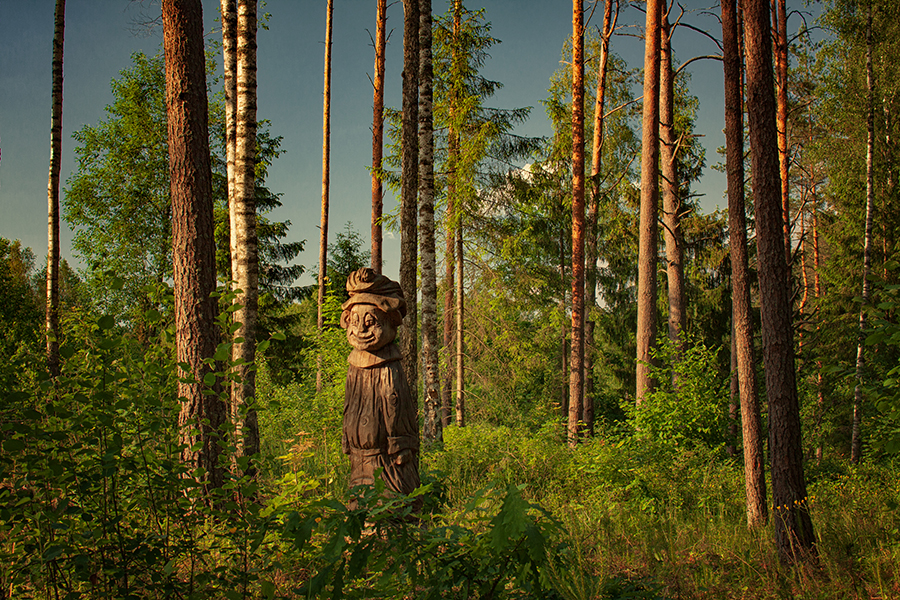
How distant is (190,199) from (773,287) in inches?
224

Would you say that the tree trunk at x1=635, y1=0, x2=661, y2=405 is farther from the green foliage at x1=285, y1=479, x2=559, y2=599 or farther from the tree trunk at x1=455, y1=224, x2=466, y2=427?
the green foliage at x1=285, y1=479, x2=559, y2=599

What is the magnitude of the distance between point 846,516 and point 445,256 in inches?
419

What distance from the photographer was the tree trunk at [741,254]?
5719 millimetres

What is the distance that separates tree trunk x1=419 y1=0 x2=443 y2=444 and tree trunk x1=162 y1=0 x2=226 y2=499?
416 centimetres

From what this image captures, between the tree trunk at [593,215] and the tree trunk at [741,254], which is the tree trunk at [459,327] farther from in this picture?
the tree trunk at [741,254]

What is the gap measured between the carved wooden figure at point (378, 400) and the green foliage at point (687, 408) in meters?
4.93

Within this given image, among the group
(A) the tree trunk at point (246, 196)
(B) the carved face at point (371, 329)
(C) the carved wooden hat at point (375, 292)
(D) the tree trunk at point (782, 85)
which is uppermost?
(D) the tree trunk at point (782, 85)

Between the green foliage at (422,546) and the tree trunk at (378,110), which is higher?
the tree trunk at (378,110)

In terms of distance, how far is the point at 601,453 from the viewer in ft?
26.0

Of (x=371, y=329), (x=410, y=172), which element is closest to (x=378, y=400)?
(x=371, y=329)

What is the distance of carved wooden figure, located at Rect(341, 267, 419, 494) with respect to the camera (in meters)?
5.12

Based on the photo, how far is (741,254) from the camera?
20.1 ft

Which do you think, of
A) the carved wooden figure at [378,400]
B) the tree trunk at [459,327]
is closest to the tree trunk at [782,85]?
the tree trunk at [459,327]

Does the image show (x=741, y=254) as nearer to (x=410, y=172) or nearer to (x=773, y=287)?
(x=773, y=287)
